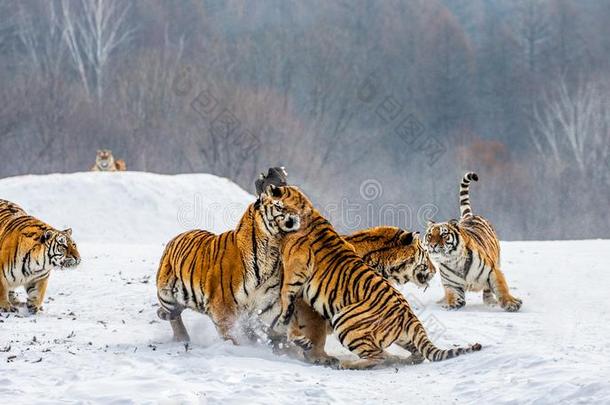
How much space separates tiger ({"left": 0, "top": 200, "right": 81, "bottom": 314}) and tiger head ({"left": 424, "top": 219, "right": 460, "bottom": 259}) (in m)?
3.32

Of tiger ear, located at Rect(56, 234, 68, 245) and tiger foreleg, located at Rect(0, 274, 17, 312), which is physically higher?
tiger ear, located at Rect(56, 234, 68, 245)

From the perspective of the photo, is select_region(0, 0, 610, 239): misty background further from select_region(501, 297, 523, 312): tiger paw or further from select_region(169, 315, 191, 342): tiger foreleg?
select_region(169, 315, 191, 342): tiger foreleg

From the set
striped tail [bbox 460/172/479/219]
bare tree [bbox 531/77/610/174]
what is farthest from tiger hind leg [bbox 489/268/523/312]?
bare tree [bbox 531/77/610/174]

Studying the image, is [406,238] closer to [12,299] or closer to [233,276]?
[233,276]

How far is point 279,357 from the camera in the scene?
617cm

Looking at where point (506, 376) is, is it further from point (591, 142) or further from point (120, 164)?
point (591, 142)

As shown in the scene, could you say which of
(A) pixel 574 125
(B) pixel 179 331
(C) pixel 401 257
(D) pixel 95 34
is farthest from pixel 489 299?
(D) pixel 95 34

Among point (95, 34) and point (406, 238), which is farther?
point (95, 34)

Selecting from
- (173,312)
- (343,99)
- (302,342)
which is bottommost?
(302,342)

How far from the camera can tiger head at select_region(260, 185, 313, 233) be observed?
6.21 metres

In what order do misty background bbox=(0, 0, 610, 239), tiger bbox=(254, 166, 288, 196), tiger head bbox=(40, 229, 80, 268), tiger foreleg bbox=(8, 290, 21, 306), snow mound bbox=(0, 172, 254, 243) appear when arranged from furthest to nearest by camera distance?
misty background bbox=(0, 0, 610, 239) < snow mound bbox=(0, 172, 254, 243) < tiger foreleg bbox=(8, 290, 21, 306) < tiger head bbox=(40, 229, 80, 268) < tiger bbox=(254, 166, 288, 196)

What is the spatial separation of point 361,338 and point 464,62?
4359cm

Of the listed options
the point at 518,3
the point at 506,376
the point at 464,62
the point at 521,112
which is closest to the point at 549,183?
the point at 521,112

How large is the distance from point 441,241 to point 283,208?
2.61 meters
